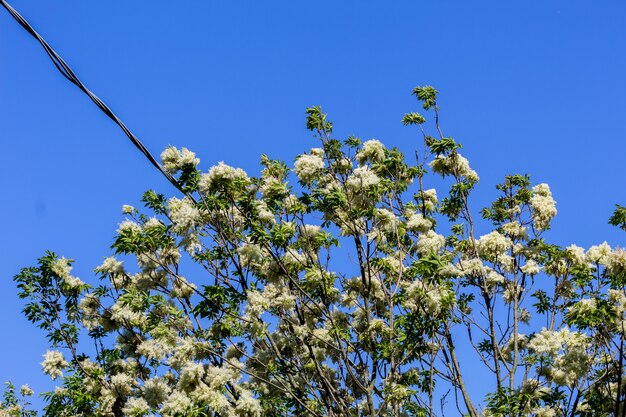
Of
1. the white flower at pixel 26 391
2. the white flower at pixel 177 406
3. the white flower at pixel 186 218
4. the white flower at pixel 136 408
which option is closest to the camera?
the white flower at pixel 177 406

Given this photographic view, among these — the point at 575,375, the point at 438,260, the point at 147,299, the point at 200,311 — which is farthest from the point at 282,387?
the point at 575,375

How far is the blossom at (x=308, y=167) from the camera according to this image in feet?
40.7

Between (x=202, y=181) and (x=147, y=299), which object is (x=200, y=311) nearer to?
(x=147, y=299)

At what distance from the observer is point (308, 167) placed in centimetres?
1238

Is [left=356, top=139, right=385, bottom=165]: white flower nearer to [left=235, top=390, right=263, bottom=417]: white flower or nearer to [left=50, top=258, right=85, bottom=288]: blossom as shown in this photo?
[left=235, top=390, right=263, bottom=417]: white flower

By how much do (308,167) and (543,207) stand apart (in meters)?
5.43

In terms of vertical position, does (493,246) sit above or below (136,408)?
above

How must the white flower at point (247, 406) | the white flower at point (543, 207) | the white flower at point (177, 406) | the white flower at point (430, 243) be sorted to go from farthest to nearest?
1. the white flower at point (543, 207)
2. the white flower at point (430, 243)
3. the white flower at point (247, 406)
4. the white flower at point (177, 406)

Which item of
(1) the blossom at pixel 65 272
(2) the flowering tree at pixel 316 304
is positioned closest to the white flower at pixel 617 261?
(2) the flowering tree at pixel 316 304

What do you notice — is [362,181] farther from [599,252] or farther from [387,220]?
[599,252]

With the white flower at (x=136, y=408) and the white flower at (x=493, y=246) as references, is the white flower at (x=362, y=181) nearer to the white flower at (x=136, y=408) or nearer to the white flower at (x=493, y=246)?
the white flower at (x=493, y=246)

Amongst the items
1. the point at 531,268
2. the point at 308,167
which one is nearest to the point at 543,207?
the point at 531,268

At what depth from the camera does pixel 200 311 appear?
1195cm

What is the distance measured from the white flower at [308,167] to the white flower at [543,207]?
16.8 feet
